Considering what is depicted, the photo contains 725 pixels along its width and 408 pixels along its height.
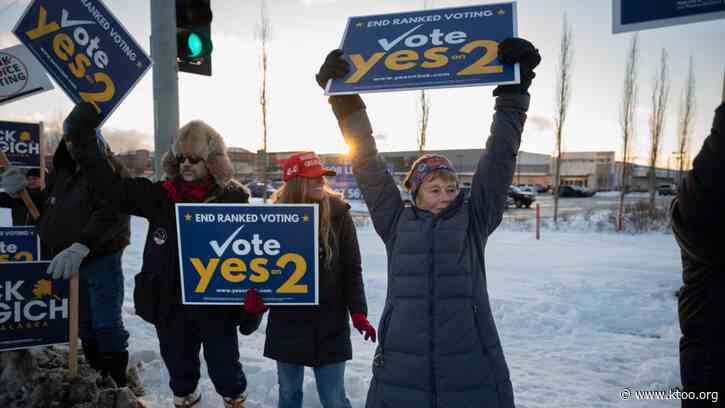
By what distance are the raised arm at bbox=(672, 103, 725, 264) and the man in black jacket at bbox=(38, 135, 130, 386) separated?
347 cm

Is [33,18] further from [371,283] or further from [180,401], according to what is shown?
[371,283]

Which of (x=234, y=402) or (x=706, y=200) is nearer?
(x=706, y=200)

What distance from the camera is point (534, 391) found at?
3727 millimetres

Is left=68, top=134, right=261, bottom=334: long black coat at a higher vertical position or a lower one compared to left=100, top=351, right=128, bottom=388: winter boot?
higher

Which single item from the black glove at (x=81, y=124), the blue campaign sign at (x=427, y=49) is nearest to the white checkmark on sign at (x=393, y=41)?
the blue campaign sign at (x=427, y=49)

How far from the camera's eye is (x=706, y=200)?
147 cm

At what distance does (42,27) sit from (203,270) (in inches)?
76.0

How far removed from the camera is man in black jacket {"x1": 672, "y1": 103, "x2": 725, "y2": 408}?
1.47m

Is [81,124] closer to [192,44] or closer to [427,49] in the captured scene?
[192,44]

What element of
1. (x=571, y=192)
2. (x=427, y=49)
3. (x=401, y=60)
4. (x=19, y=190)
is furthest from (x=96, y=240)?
(x=571, y=192)

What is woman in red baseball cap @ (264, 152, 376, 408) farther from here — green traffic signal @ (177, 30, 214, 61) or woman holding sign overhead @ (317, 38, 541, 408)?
green traffic signal @ (177, 30, 214, 61)

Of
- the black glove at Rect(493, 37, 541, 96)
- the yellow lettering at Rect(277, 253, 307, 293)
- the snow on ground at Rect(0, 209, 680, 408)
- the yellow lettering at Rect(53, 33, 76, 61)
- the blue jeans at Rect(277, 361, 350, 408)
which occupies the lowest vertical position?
the snow on ground at Rect(0, 209, 680, 408)

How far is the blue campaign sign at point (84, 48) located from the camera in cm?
285

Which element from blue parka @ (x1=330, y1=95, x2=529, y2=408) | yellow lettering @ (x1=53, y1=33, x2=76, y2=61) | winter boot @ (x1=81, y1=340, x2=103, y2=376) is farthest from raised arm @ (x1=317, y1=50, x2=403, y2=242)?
winter boot @ (x1=81, y1=340, x2=103, y2=376)
